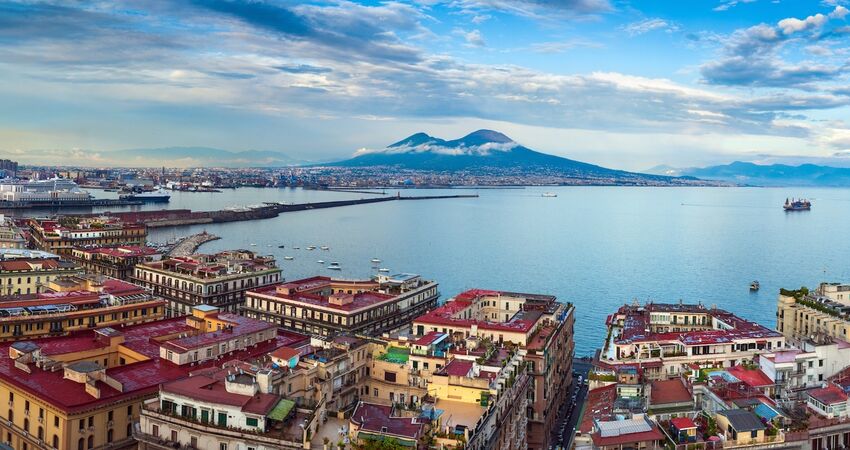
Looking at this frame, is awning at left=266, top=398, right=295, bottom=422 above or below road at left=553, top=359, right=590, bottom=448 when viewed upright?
above

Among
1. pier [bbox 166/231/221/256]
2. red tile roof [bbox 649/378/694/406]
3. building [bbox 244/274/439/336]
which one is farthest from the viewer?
pier [bbox 166/231/221/256]

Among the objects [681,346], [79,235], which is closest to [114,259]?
[79,235]

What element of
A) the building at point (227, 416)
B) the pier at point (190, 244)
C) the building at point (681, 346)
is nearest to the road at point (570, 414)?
the building at point (681, 346)

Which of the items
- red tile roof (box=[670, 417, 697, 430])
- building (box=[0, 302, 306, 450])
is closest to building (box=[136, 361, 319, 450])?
building (box=[0, 302, 306, 450])

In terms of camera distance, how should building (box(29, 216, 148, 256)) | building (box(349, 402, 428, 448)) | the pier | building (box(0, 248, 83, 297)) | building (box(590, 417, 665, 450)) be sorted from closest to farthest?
1. building (box(349, 402, 428, 448))
2. building (box(590, 417, 665, 450))
3. building (box(0, 248, 83, 297))
4. building (box(29, 216, 148, 256))
5. the pier

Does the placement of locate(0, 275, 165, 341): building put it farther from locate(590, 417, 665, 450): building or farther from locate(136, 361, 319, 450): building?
locate(590, 417, 665, 450): building

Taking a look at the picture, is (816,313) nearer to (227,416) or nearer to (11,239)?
(227,416)

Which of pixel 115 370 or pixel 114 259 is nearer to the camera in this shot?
pixel 115 370
